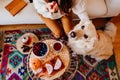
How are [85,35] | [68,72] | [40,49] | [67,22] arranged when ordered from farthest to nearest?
1. [68,72]
2. [67,22]
3. [40,49]
4. [85,35]

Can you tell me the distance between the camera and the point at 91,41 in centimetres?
133

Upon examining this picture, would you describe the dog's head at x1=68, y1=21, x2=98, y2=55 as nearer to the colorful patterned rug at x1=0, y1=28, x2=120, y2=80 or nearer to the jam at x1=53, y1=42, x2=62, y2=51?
the jam at x1=53, y1=42, x2=62, y2=51

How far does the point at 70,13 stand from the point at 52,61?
1.32 ft

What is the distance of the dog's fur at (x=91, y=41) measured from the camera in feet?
4.34

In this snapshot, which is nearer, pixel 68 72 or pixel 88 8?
pixel 88 8

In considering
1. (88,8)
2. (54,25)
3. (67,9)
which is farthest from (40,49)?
(88,8)

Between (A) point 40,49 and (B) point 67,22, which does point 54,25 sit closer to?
(B) point 67,22

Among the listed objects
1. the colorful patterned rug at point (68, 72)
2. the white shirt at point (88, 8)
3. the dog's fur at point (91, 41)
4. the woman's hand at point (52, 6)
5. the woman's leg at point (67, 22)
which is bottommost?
the colorful patterned rug at point (68, 72)

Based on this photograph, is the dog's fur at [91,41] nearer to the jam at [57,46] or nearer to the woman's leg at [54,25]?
the jam at [57,46]

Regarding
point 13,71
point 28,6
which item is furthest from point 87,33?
point 13,71

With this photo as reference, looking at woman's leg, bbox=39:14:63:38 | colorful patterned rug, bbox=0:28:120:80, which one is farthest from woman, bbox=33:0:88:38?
colorful patterned rug, bbox=0:28:120:80

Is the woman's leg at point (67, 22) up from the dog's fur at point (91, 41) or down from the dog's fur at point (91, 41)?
up

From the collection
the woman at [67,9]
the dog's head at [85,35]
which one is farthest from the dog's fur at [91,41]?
the woman at [67,9]

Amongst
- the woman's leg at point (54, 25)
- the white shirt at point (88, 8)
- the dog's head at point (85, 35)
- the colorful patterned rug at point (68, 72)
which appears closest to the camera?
the dog's head at point (85, 35)
